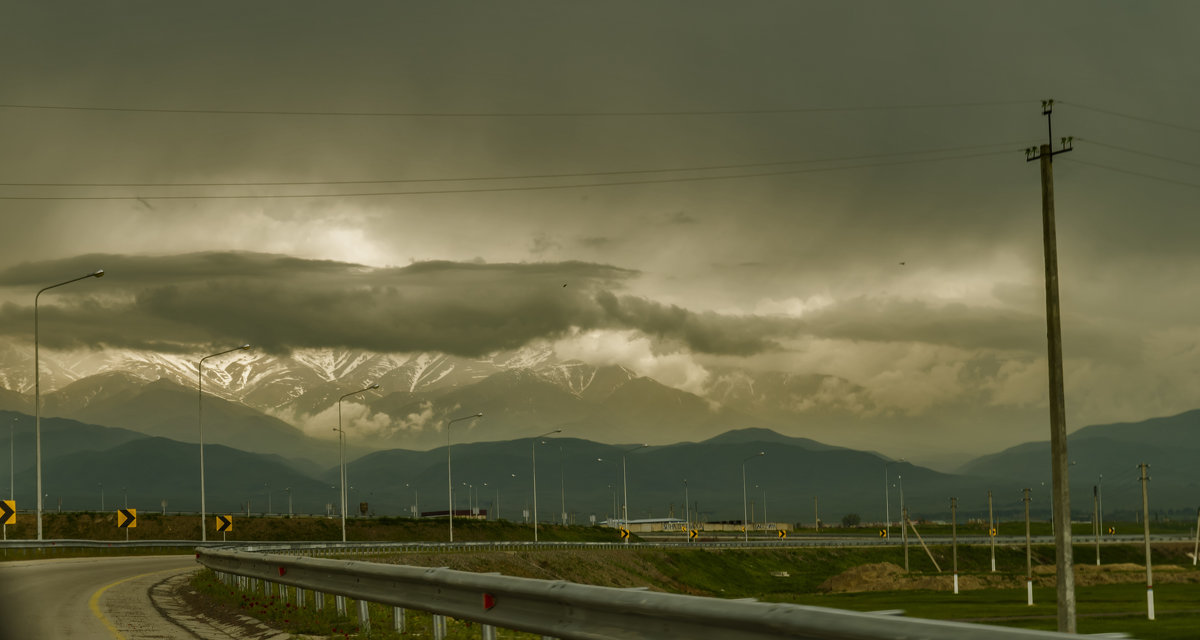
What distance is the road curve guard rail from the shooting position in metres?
7.76

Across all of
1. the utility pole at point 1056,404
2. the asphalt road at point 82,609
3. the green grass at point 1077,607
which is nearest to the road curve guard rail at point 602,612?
the asphalt road at point 82,609

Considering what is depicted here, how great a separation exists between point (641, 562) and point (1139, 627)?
58837 millimetres

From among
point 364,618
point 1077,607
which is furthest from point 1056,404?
point 1077,607

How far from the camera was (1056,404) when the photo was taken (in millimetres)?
35500

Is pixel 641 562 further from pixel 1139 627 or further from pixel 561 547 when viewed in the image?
pixel 1139 627

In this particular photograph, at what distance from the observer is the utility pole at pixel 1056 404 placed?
112 ft

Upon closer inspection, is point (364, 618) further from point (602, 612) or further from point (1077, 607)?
point (1077, 607)

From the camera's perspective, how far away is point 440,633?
1542cm

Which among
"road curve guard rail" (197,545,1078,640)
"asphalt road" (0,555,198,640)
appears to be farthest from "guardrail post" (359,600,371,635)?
"asphalt road" (0,555,198,640)

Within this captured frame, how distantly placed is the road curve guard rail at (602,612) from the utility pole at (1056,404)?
2232 cm

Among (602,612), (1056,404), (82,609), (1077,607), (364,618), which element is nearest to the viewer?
(602,612)

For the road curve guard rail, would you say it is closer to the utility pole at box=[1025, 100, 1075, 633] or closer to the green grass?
the utility pole at box=[1025, 100, 1075, 633]

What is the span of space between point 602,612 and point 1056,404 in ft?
90.5

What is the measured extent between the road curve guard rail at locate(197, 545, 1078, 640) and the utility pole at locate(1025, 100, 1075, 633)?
22.3m
